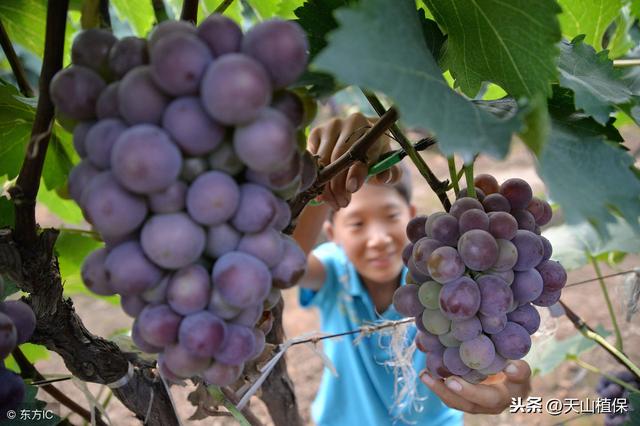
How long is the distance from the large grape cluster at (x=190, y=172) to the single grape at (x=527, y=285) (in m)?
0.23

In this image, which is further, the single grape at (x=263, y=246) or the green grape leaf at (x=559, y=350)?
the green grape leaf at (x=559, y=350)

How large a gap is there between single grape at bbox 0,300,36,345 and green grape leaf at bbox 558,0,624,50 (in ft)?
1.98

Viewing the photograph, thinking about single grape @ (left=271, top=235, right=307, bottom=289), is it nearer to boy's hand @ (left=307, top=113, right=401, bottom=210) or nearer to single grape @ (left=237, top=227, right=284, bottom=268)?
single grape @ (left=237, top=227, right=284, bottom=268)

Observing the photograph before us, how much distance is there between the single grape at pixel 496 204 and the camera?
50 centimetres

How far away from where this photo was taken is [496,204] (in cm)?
50

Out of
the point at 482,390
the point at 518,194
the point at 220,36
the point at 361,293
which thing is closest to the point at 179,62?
the point at 220,36

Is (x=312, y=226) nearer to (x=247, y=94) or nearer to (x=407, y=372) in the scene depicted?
(x=407, y=372)

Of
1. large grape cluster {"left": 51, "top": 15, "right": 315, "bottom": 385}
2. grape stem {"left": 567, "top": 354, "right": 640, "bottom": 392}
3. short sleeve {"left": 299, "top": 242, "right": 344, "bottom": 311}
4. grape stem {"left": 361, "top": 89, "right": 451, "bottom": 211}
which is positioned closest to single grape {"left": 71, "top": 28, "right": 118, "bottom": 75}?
large grape cluster {"left": 51, "top": 15, "right": 315, "bottom": 385}

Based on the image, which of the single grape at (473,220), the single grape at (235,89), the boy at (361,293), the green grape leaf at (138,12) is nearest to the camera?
the single grape at (235,89)

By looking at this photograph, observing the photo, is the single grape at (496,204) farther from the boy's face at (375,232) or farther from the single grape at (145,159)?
the boy's face at (375,232)

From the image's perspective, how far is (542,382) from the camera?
242 centimetres

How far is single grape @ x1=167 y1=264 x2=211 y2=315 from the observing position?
0.30 m

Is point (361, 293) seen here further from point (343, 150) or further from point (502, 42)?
point (502, 42)

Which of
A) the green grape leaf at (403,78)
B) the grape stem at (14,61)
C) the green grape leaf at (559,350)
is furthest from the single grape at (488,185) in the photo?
the green grape leaf at (559,350)
